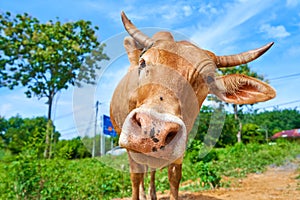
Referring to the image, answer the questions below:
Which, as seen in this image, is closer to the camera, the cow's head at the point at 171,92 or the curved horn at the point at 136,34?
the cow's head at the point at 171,92

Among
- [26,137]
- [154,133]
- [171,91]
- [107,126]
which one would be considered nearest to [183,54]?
[171,91]

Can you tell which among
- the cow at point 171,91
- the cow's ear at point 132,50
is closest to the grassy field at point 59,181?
the cow's ear at point 132,50

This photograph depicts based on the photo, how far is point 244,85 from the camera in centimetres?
349

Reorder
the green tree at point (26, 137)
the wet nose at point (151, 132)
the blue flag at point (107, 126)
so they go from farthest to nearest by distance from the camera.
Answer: the green tree at point (26, 137), the blue flag at point (107, 126), the wet nose at point (151, 132)

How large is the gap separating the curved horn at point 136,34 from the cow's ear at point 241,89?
3.33 ft

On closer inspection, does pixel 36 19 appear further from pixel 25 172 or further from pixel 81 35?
pixel 25 172

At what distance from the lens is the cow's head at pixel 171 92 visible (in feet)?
8.18

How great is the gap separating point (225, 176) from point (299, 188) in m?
2.75

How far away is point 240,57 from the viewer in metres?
3.62

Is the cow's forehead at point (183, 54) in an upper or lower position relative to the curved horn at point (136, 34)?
lower

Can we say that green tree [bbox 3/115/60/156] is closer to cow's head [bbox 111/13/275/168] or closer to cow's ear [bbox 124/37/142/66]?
cow's ear [bbox 124/37/142/66]

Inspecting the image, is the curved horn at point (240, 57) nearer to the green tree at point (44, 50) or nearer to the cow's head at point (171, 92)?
the cow's head at point (171, 92)

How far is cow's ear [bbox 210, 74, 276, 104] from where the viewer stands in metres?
3.32

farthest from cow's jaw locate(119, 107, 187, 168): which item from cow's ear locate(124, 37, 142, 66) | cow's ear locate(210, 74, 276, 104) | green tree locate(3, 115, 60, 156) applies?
green tree locate(3, 115, 60, 156)
